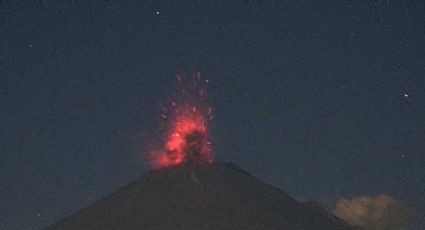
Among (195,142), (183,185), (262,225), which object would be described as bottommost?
(262,225)

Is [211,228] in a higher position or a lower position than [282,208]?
lower

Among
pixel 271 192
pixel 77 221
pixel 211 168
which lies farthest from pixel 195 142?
pixel 77 221

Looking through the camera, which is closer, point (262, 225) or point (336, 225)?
point (262, 225)

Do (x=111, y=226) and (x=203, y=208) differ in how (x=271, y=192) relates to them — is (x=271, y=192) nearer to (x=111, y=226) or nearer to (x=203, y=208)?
(x=203, y=208)

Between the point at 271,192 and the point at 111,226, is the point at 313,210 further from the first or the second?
the point at 111,226

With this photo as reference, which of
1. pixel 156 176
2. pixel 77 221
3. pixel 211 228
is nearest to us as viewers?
pixel 211 228

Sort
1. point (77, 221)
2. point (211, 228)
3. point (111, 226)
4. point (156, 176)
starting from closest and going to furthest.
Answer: point (211, 228) → point (111, 226) → point (77, 221) → point (156, 176)
